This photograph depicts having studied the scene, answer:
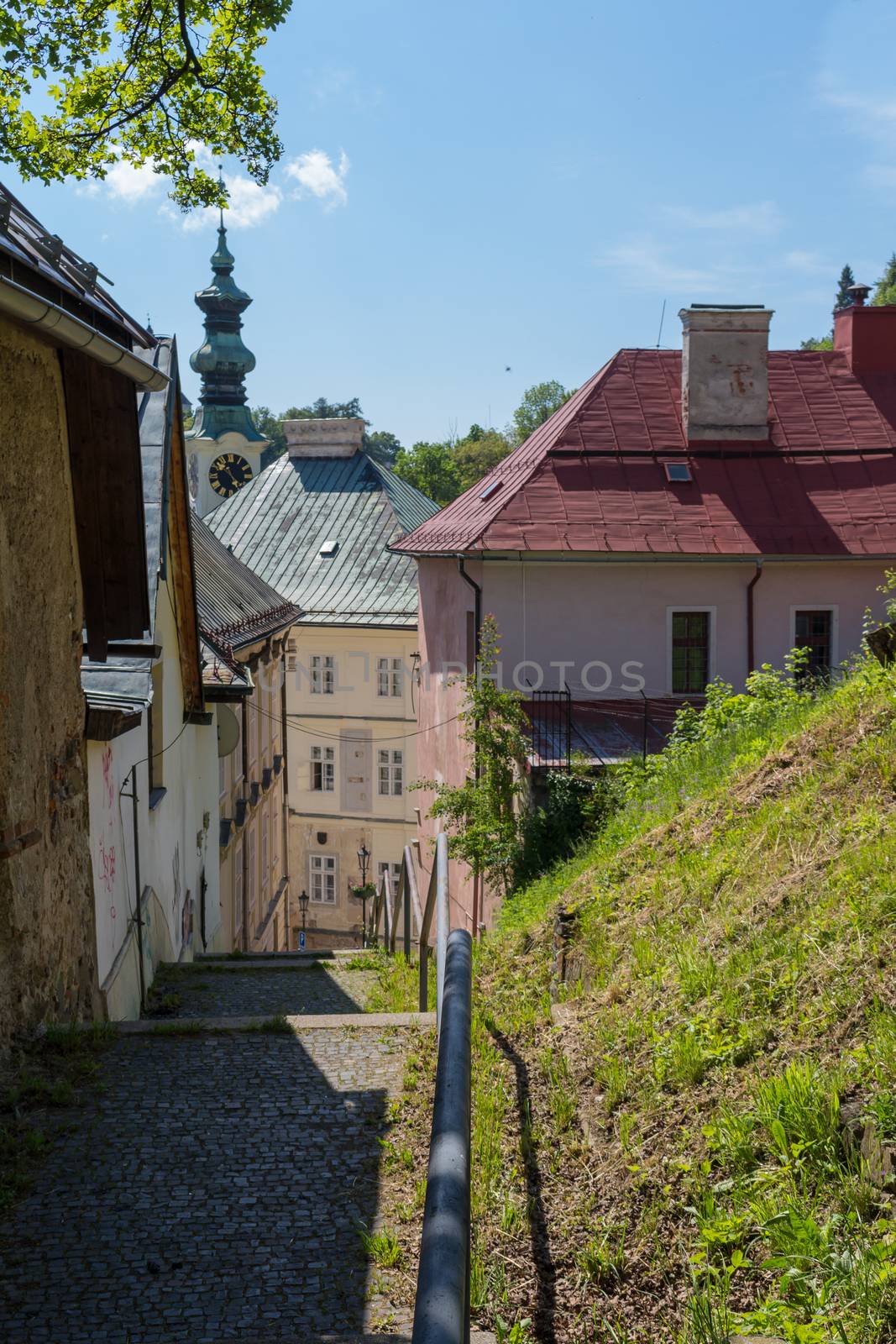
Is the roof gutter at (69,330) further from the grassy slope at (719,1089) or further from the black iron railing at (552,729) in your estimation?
the black iron railing at (552,729)

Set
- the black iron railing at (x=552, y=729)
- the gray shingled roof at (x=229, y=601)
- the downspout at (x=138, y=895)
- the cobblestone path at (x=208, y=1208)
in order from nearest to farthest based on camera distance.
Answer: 1. the cobblestone path at (x=208, y=1208)
2. the downspout at (x=138, y=895)
3. the black iron railing at (x=552, y=729)
4. the gray shingled roof at (x=229, y=601)

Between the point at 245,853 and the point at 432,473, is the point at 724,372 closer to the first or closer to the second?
the point at 245,853

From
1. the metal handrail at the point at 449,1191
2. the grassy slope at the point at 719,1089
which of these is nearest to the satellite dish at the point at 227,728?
the grassy slope at the point at 719,1089

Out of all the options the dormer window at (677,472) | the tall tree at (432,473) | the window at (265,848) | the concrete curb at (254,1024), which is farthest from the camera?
the tall tree at (432,473)

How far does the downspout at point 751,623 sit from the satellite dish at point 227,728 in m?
7.44

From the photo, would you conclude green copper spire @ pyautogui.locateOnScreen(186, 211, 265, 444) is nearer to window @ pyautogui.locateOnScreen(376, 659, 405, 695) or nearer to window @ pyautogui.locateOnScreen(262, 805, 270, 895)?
window @ pyautogui.locateOnScreen(376, 659, 405, 695)

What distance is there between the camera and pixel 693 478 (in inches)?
776

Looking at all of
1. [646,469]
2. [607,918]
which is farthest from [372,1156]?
[646,469]

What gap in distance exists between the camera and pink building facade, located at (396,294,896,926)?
1862 centimetres

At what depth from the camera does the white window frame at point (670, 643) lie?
746 inches

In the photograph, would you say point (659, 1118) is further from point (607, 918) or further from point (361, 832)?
point (361, 832)

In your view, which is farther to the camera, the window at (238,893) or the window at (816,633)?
the window at (238,893)

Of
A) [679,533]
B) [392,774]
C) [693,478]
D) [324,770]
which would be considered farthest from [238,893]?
[324,770]

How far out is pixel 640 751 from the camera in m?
15.9
